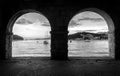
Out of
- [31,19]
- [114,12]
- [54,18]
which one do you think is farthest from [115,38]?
[31,19]

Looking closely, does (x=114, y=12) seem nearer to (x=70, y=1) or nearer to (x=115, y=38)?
(x=115, y=38)

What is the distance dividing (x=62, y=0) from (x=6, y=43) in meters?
5.07

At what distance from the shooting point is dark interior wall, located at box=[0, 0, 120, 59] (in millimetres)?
10547

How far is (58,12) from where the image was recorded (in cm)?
1064

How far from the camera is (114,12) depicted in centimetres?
1055

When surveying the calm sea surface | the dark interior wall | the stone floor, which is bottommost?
the calm sea surface

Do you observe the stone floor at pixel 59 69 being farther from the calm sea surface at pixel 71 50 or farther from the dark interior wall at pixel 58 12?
the calm sea surface at pixel 71 50

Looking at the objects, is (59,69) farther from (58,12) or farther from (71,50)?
(71,50)

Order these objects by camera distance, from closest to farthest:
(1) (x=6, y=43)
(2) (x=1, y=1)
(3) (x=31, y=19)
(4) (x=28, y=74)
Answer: (4) (x=28, y=74) → (2) (x=1, y=1) → (1) (x=6, y=43) → (3) (x=31, y=19)

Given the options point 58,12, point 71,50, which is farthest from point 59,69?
point 71,50

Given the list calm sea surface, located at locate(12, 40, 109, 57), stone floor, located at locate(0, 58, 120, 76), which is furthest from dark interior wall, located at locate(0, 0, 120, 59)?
calm sea surface, located at locate(12, 40, 109, 57)

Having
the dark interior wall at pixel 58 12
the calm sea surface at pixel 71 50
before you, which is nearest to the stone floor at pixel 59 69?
the dark interior wall at pixel 58 12

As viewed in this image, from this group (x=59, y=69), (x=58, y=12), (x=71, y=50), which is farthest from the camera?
(x=71, y=50)

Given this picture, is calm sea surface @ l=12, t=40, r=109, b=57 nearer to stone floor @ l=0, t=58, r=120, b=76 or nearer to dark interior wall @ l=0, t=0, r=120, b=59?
dark interior wall @ l=0, t=0, r=120, b=59
